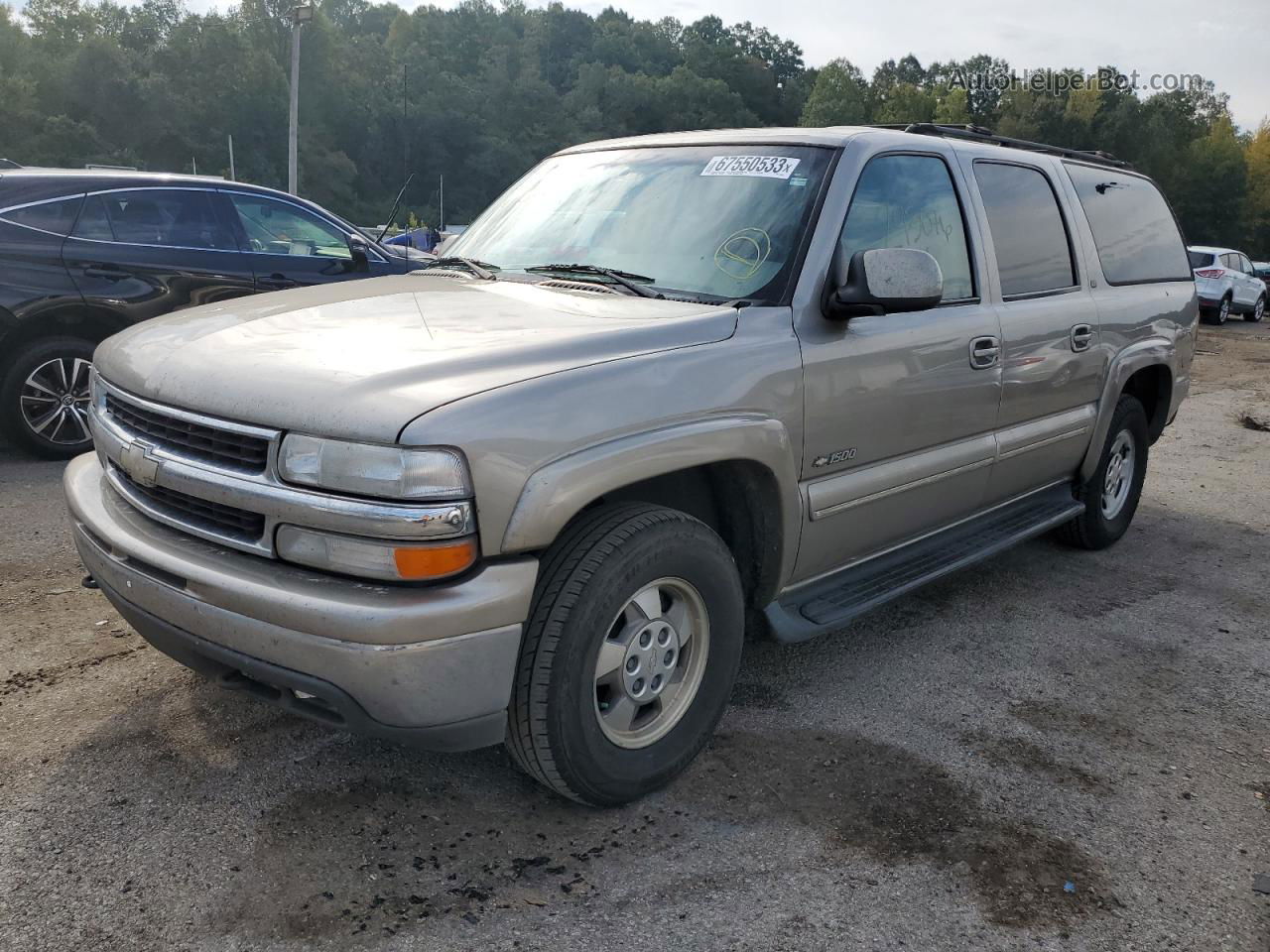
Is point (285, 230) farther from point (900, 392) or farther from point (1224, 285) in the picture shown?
point (1224, 285)

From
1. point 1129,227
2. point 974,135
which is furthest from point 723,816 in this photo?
point 1129,227

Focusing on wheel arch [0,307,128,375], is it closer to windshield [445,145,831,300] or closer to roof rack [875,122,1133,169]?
windshield [445,145,831,300]

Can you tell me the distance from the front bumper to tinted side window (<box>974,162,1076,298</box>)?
104 inches

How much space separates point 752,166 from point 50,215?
467 cm

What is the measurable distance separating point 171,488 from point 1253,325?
24865mm

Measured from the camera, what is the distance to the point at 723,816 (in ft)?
9.39

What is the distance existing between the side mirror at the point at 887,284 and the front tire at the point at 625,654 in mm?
868

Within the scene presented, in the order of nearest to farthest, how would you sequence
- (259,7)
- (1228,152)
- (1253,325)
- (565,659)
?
(565,659) < (1253,325) < (1228,152) < (259,7)

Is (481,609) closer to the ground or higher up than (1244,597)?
higher up

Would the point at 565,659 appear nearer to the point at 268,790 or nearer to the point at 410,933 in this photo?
the point at 410,933

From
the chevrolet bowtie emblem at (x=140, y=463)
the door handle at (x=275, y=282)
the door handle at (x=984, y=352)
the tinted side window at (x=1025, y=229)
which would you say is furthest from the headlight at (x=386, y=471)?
the door handle at (x=275, y=282)

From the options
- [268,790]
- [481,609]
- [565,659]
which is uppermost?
[481,609]

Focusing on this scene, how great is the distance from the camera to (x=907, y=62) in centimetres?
11050

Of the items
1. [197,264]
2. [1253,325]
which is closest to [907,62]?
[1253,325]
